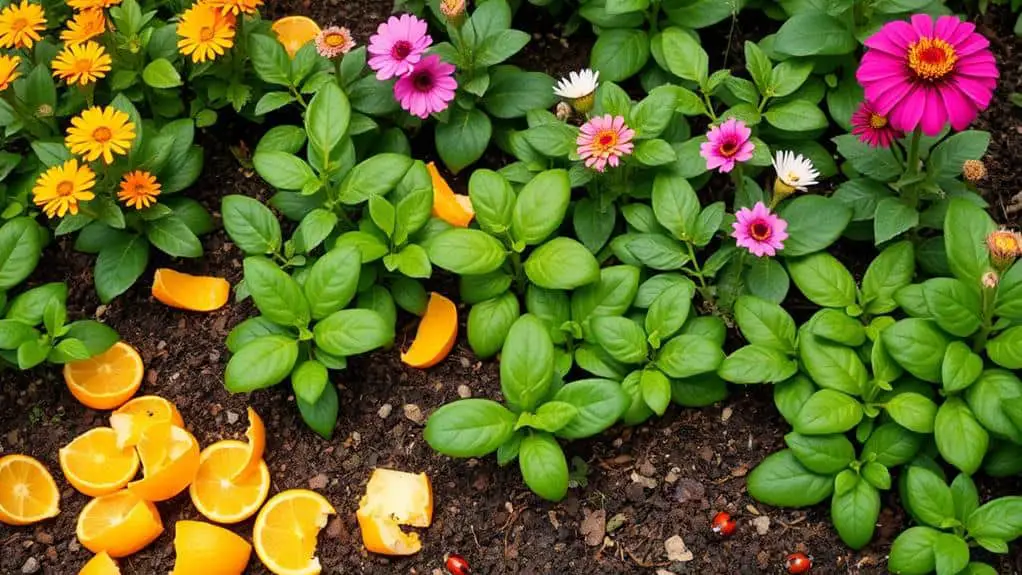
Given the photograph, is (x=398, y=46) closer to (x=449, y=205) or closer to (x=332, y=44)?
(x=332, y=44)

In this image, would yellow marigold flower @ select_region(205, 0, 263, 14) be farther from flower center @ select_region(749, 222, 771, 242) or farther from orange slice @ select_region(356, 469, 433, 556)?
flower center @ select_region(749, 222, 771, 242)

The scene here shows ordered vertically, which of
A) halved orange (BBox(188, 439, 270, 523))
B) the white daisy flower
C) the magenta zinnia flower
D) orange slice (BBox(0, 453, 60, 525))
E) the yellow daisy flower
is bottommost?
orange slice (BBox(0, 453, 60, 525))

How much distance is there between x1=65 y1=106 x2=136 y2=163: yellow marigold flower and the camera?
252 cm

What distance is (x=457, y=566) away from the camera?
2328 millimetres

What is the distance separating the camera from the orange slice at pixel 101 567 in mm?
2355

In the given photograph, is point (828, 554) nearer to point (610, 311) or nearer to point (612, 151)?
point (610, 311)

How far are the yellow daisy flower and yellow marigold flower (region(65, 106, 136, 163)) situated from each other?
15cm

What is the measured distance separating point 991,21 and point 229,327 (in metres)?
2.28

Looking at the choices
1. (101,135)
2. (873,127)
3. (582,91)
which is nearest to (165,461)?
(101,135)

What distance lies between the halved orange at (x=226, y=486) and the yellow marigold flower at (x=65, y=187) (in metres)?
0.66

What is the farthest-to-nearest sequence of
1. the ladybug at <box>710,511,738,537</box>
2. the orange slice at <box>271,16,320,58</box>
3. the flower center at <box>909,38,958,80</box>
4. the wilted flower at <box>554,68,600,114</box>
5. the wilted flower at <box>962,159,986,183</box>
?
the orange slice at <box>271,16,320,58</box> → the wilted flower at <box>554,68,600,114</box> → the wilted flower at <box>962,159,986,183</box> → the ladybug at <box>710,511,738,537</box> → the flower center at <box>909,38,958,80</box>

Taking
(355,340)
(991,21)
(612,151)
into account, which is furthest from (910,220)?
(355,340)

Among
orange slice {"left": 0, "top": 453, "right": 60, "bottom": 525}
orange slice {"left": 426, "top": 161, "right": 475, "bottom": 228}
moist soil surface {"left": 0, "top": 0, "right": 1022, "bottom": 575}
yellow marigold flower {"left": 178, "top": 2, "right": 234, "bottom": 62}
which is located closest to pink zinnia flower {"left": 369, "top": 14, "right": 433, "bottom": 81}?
orange slice {"left": 426, "top": 161, "right": 475, "bottom": 228}

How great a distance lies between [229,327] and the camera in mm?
2742
